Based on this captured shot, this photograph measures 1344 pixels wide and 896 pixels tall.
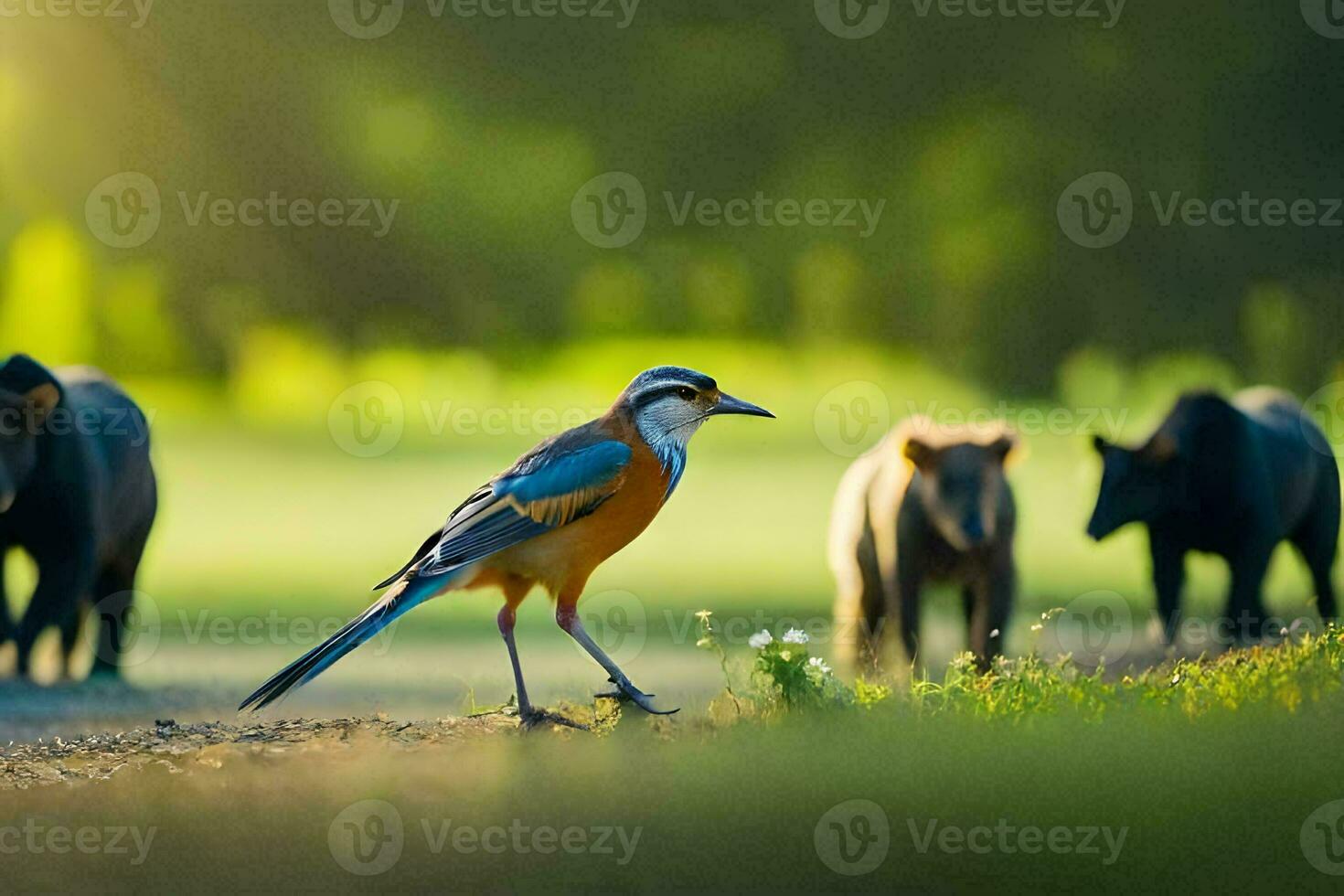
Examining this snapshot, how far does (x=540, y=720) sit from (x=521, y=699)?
0.06 metres

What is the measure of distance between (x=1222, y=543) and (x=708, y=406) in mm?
2435

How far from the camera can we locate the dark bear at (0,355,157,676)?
444cm

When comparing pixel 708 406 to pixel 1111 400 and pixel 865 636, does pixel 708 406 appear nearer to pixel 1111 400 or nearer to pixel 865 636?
pixel 865 636

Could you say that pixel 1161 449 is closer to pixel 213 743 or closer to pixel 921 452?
pixel 921 452

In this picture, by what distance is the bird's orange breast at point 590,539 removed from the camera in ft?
9.84

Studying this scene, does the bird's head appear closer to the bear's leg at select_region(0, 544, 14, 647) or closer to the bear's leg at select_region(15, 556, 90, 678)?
the bear's leg at select_region(15, 556, 90, 678)

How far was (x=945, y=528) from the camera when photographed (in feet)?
15.1

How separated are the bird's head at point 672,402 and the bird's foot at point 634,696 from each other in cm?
49

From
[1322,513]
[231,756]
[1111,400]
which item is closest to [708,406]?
[231,756]

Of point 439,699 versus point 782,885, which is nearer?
point 782,885

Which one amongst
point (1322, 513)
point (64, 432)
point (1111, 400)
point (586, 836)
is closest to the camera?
point (586, 836)

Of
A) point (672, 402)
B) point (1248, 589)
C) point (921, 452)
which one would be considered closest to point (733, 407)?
point (672, 402)

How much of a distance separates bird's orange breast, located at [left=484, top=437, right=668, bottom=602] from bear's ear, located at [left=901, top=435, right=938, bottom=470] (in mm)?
1733

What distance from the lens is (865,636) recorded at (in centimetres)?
493
